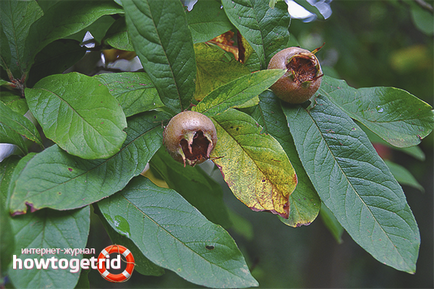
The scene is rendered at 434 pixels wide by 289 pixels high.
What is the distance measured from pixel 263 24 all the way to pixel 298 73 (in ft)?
0.60

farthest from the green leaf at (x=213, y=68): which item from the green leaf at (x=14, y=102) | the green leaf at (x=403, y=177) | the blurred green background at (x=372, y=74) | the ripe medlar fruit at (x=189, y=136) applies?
the green leaf at (x=403, y=177)

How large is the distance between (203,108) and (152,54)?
170 mm

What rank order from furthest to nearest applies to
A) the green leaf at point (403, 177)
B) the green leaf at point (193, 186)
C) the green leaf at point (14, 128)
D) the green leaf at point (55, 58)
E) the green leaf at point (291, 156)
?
the green leaf at point (403, 177)
the green leaf at point (193, 186)
the green leaf at point (55, 58)
the green leaf at point (291, 156)
the green leaf at point (14, 128)

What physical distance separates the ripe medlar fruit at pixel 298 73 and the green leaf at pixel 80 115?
423 mm

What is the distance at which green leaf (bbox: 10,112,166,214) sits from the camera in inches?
24.8

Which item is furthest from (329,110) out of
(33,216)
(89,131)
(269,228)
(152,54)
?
(269,228)

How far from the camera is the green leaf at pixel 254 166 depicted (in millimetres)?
763

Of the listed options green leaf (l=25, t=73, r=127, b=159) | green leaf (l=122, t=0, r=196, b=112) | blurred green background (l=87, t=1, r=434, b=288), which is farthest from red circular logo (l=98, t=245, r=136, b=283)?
blurred green background (l=87, t=1, r=434, b=288)

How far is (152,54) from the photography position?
724mm

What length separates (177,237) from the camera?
2.37 ft

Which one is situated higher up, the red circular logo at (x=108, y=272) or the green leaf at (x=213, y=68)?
the green leaf at (x=213, y=68)

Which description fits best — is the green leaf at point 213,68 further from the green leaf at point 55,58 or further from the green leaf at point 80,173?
the green leaf at point 55,58

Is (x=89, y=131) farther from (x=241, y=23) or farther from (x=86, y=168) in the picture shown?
(x=241, y=23)

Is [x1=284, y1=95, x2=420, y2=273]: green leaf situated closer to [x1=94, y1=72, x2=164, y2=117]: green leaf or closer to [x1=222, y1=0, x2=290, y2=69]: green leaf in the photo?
[x1=222, y1=0, x2=290, y2=69]: green leaf
